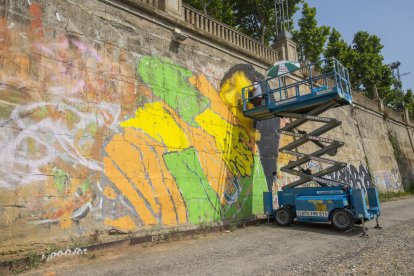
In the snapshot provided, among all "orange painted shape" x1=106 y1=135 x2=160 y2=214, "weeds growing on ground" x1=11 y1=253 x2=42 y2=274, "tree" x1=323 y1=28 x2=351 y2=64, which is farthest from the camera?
"tree" x1=323 y1=28 x2=351 y2=64

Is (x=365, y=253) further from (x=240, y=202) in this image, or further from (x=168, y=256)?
(x=240, y=202)

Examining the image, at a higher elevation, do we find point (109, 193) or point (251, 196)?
point (109, 193)

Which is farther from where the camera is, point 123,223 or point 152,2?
point 152,2

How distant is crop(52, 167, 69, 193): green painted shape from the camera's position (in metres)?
6.54

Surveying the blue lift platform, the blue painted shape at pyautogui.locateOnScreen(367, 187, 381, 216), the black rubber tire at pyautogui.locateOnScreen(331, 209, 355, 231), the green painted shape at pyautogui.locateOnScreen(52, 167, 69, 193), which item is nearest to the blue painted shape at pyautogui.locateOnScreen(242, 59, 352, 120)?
the blue lift platform

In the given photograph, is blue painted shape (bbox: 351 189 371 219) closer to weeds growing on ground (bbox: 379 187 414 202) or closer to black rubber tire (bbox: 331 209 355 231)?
black rubber tire (bbox: 331 209 355 231)

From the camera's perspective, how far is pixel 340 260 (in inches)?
223

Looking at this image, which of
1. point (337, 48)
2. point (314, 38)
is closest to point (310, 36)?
point (314, 38)

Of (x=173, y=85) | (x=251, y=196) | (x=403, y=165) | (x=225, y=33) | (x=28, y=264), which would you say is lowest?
(x=28, y=264)

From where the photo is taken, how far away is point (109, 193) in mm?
7316

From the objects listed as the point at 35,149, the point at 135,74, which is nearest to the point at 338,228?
the point at 135,74

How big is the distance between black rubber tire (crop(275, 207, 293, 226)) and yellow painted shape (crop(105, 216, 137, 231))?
4869mm

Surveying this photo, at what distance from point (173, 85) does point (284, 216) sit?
5597mm

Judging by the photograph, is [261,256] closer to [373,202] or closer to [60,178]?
[60,178]
